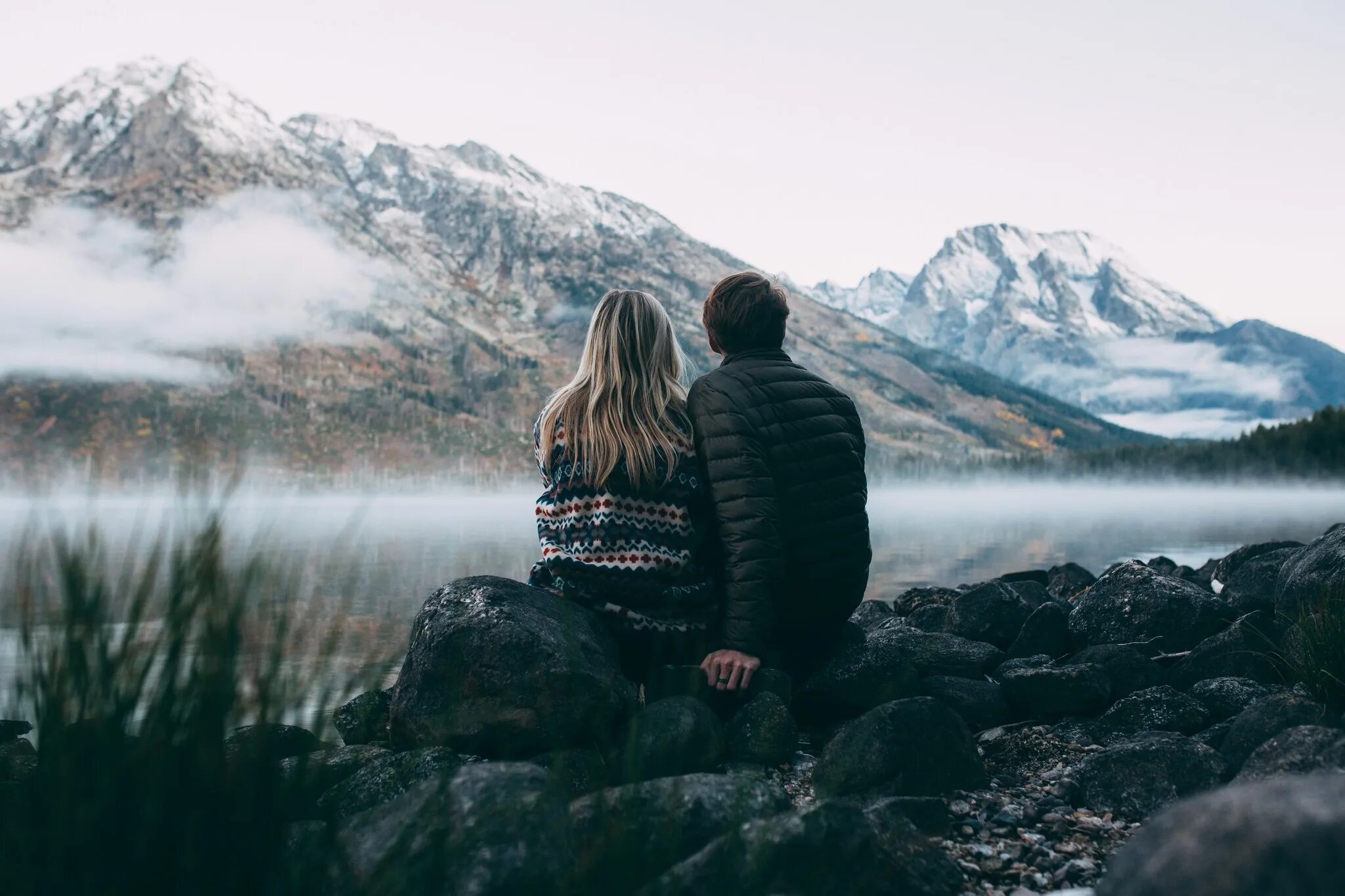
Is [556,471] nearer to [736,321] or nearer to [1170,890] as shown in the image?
[736,321]

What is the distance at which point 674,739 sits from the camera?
4.25m

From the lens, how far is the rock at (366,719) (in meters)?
5.58

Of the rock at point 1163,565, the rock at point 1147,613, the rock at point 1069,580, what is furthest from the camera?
the rock at point 1163,565

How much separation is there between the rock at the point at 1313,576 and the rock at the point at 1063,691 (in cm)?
112

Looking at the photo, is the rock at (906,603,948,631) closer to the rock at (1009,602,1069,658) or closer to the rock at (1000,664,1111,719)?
the rock at (1009,602,1069,658)

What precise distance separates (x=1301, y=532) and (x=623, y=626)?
4014 cm

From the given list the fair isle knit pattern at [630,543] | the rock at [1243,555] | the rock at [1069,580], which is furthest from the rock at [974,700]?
the rock at [1069,580]

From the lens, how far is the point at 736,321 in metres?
5.27

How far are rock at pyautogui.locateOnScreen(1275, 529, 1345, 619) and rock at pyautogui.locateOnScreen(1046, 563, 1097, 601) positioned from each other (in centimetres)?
496

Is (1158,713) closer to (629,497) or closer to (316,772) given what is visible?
(629,497)

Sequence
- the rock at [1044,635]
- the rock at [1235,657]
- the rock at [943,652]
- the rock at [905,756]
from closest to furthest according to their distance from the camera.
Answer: the rock at [905,756] → the rock at [1235,657] → the rock at [943,652] → the rock at [1044,635]

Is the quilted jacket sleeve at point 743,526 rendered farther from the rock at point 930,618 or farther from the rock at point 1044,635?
the rock at point 930,618

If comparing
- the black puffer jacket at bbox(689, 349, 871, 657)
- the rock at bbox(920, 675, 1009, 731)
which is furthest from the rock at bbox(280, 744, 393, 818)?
the rock at bbox(920, 675, 1009, 731)

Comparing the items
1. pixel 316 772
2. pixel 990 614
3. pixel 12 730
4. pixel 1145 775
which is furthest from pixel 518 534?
pixel 316 772
